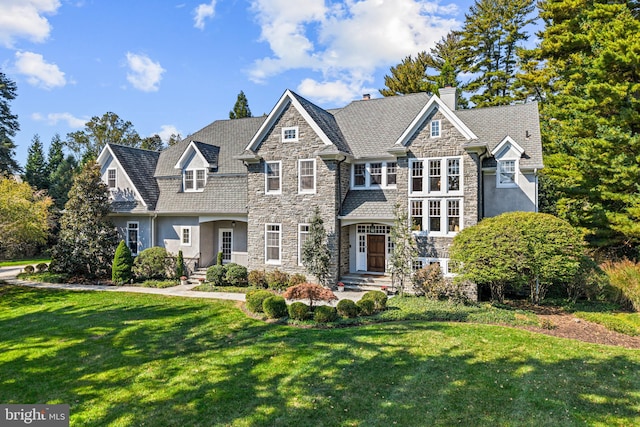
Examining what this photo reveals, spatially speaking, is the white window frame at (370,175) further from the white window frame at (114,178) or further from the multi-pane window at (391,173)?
the white window frame at (114,178)

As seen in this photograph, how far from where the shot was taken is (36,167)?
1684 inches

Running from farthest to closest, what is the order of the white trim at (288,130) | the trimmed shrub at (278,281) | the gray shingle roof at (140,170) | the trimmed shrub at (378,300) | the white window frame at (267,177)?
the gray shingle roof at (140,170) → the white window frame at (267,177) → the white trim at (288,130) → the trimmed shrub at (278,281) → the trimmed shrub at (378,300)

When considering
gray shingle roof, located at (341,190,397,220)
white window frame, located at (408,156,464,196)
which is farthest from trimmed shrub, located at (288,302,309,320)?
white window frame, located at (408,156,464,196)

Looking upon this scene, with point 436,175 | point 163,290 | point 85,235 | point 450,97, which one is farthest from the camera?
point 450,97

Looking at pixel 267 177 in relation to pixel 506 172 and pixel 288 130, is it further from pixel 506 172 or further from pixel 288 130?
pixel 506 172

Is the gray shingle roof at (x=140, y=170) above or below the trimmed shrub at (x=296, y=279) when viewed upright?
above

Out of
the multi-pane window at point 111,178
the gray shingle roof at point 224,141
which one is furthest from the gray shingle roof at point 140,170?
the multi-pane window at point 111,178

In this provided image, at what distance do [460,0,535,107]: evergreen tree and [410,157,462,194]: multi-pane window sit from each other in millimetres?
22000

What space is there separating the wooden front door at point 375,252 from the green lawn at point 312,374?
23.7ft

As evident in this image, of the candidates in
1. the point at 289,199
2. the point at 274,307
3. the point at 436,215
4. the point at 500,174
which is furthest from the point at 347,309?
the point at 500,174

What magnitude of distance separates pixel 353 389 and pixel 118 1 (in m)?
13.5

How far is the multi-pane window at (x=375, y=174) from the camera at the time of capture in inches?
752

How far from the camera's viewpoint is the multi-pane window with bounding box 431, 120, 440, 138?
16828mm

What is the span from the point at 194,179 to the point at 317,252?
1034cm
